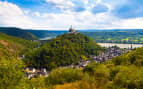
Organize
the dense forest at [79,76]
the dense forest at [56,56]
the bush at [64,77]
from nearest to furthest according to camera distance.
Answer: the dense forest at [79,76] < the bush at [64,77] < the dense forest at [56,56]

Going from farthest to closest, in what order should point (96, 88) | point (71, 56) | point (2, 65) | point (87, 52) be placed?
point (87, 52)
point (71, 56)
point (2, 65)
point (96, 88)

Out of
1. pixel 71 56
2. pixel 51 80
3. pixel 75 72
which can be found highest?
pixel 75 72

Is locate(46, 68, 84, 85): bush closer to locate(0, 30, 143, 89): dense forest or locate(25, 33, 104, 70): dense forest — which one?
locate(0, 30, 143, 89): dense forest

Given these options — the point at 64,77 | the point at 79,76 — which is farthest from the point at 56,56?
the point at 79,76

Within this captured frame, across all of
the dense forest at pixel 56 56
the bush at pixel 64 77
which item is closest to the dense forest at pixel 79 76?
the bush at pixel 64 77

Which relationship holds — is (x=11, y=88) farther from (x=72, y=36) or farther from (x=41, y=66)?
(x=72, y=36)

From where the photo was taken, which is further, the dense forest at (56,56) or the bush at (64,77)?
the dense forest at (56,56)

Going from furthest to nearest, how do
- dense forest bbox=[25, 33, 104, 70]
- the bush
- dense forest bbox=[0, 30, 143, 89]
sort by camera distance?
dense forest bbox=[25, 33, 104, 70] → the bush → dense forest bbox=[0, 30, 143, 89]

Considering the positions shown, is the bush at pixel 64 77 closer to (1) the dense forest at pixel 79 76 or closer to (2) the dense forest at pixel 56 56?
(1) the dense forest at pixel 79 76

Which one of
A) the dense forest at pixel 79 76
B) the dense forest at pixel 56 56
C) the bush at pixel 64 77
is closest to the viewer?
the dense forest at pixel 79 76

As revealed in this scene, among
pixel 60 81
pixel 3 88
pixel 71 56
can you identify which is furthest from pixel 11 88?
pixel 71 56

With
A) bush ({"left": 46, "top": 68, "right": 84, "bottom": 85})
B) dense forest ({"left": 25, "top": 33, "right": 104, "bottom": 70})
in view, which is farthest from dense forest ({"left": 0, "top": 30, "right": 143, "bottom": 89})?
dense forest ({"left": 25, "top": 33, "right": 104, "bottom": 70})
